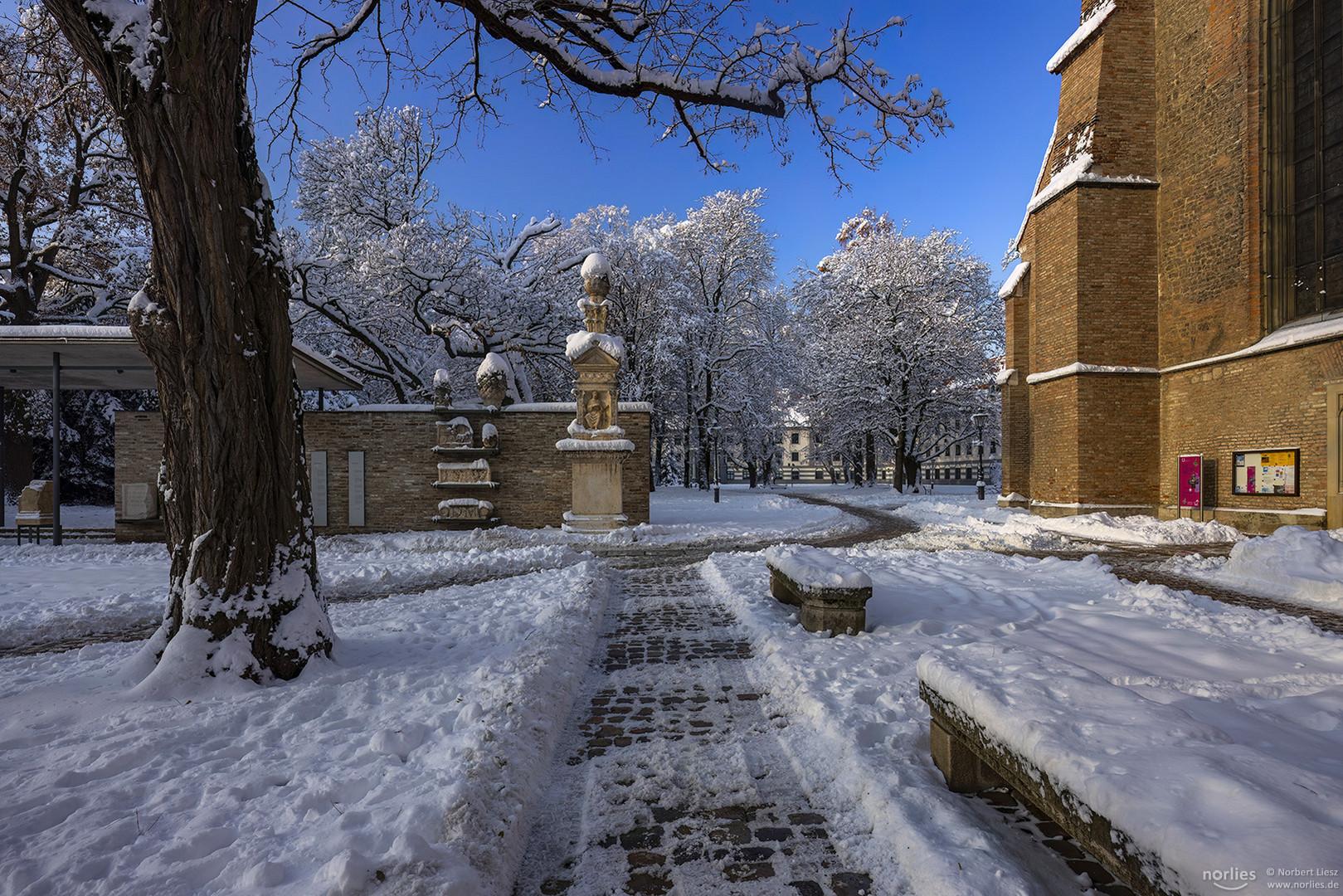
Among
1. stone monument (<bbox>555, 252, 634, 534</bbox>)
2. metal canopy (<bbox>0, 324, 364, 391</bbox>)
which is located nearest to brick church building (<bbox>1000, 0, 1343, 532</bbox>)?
stone monument (<bbox>555, 252, 634, 534</bbox>)

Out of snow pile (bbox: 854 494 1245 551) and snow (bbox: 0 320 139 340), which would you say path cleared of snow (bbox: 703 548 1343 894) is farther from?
snow (bbox: 0 320 139 340)

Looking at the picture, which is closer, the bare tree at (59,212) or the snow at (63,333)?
the snow at (63,333)

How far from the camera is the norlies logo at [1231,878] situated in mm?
1308

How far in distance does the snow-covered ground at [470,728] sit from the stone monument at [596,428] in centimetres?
637

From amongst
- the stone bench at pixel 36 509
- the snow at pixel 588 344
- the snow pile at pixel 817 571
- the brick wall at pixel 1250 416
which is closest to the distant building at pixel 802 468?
the brick wall at pixel 1250 416

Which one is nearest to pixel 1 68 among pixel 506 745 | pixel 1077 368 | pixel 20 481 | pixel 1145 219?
pixel 20 481

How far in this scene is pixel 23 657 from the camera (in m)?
4.76

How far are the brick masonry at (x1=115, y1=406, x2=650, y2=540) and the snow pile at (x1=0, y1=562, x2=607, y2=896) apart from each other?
33.3ft

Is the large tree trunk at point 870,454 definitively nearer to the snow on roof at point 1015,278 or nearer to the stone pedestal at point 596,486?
the snow on roof at point 1015,278

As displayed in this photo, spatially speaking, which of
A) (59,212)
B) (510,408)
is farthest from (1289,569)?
(59,212)

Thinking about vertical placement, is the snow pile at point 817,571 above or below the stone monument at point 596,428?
below

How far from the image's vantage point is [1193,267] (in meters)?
13.7

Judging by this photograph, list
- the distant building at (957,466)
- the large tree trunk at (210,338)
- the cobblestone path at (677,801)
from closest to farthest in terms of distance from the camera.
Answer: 1. the cobblestone path at (677,801)
2. the large tree trunk at (210,338)
3. the distant building at (957,466)

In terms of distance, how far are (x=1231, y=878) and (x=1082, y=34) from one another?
20247 mm
